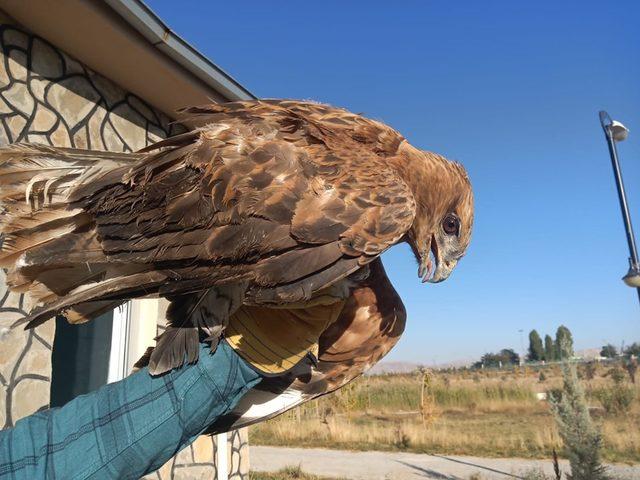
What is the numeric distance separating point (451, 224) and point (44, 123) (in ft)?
10.1

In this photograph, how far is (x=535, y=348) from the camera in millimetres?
86188

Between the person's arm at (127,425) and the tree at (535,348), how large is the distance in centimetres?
9027

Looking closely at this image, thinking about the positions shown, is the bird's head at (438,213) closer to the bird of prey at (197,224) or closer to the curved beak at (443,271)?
the curved beak at (443,271)

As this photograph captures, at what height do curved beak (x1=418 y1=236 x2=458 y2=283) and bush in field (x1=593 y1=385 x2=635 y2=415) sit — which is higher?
curved beak (x1=418 y1=236 x2=458 y2=283)

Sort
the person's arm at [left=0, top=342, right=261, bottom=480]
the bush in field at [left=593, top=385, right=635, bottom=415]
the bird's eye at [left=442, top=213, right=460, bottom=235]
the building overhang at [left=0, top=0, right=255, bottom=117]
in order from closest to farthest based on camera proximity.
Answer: the person's arm at [left=0, top=342, right=261, bottom=480]
the bird's eye at [left=442, top=213, right=460, bottom=235]
the building overhang at [left=0, top=0, right=255, bottom=117]
the bush in field at [left=593, top=385, right=635, bottom=415]

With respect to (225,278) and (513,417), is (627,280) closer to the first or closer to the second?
(225,278)

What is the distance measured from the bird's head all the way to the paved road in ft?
29.0

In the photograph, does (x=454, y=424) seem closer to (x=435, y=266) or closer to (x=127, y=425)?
(x=435, y=266)

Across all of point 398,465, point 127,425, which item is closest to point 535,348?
point 398,465

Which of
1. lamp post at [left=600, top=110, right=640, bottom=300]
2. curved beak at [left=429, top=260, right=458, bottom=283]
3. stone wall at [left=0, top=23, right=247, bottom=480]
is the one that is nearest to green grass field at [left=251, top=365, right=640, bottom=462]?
lamp post at [left=600, top=110, right=640, bottom=300]

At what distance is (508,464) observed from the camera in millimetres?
11047

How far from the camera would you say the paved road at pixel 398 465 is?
397 inches

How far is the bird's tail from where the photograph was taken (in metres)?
1.34

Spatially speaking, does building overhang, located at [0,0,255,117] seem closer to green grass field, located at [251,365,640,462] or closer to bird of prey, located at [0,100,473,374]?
bird of prey, located at [0,100,473,374]
